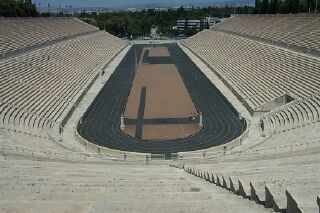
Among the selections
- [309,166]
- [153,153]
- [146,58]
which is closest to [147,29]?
[146,58]

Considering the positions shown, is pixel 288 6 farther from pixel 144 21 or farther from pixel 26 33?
pixel 144 21

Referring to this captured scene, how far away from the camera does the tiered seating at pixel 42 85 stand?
2703cm

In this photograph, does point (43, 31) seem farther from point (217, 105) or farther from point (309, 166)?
point (309, 166)

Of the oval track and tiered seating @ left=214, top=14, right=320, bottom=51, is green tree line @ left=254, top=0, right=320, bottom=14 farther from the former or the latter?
the oval track

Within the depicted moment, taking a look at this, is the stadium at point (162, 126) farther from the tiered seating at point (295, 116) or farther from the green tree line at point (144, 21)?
the green tree line at point (144, 21)

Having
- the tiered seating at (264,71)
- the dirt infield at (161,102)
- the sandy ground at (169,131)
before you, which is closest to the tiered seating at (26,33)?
the dirt infield at (161,102)

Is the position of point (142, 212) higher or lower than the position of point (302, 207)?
lower

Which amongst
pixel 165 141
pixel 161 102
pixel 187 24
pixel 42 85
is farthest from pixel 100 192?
pixel 187 24

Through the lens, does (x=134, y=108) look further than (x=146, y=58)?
No

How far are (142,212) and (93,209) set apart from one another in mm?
927

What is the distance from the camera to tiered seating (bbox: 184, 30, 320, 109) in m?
32.6

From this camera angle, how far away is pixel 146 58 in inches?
2884

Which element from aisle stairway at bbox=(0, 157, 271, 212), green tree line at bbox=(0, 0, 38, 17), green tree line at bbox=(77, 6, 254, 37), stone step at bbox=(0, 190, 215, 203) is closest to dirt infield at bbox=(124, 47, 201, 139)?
aisle stairway at bbox=(0, 157, 271, 212)

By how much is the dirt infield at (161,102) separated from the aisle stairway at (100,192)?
504 inches
